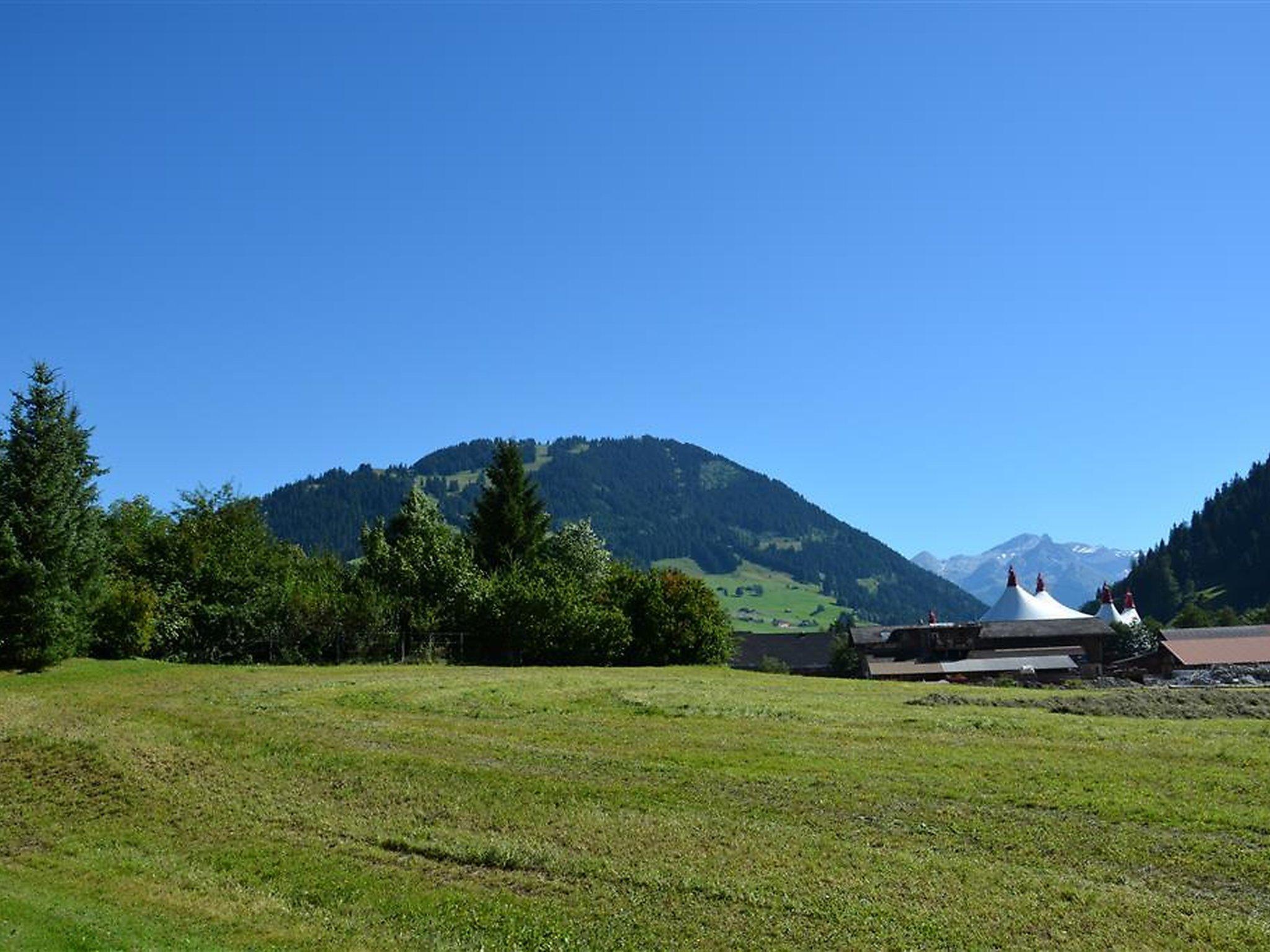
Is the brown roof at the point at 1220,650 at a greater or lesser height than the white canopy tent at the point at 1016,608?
lesser

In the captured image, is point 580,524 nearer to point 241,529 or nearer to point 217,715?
point 241,529

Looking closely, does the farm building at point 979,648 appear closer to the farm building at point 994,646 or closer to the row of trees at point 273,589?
the farm building at point 994,646

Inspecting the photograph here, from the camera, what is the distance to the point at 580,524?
9150 cm

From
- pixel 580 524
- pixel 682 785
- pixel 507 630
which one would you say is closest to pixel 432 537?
pixel 507 630

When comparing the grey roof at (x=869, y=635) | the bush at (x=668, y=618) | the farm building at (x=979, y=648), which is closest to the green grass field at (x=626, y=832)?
the bush at (x=668, y=618)

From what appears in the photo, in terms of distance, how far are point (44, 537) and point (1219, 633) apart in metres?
108

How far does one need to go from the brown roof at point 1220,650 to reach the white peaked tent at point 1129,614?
28020 mm

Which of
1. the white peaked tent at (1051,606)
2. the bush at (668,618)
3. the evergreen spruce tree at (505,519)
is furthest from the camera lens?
the white peaked tent at (1051,606)

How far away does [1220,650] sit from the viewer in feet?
323

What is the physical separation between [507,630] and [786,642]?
85.4m

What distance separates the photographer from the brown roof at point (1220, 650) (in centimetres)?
9525

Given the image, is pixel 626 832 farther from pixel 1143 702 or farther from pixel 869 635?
pixel 869 635

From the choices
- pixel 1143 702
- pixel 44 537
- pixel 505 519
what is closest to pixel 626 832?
pixel 1143 702

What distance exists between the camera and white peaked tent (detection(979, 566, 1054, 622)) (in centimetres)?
12838
